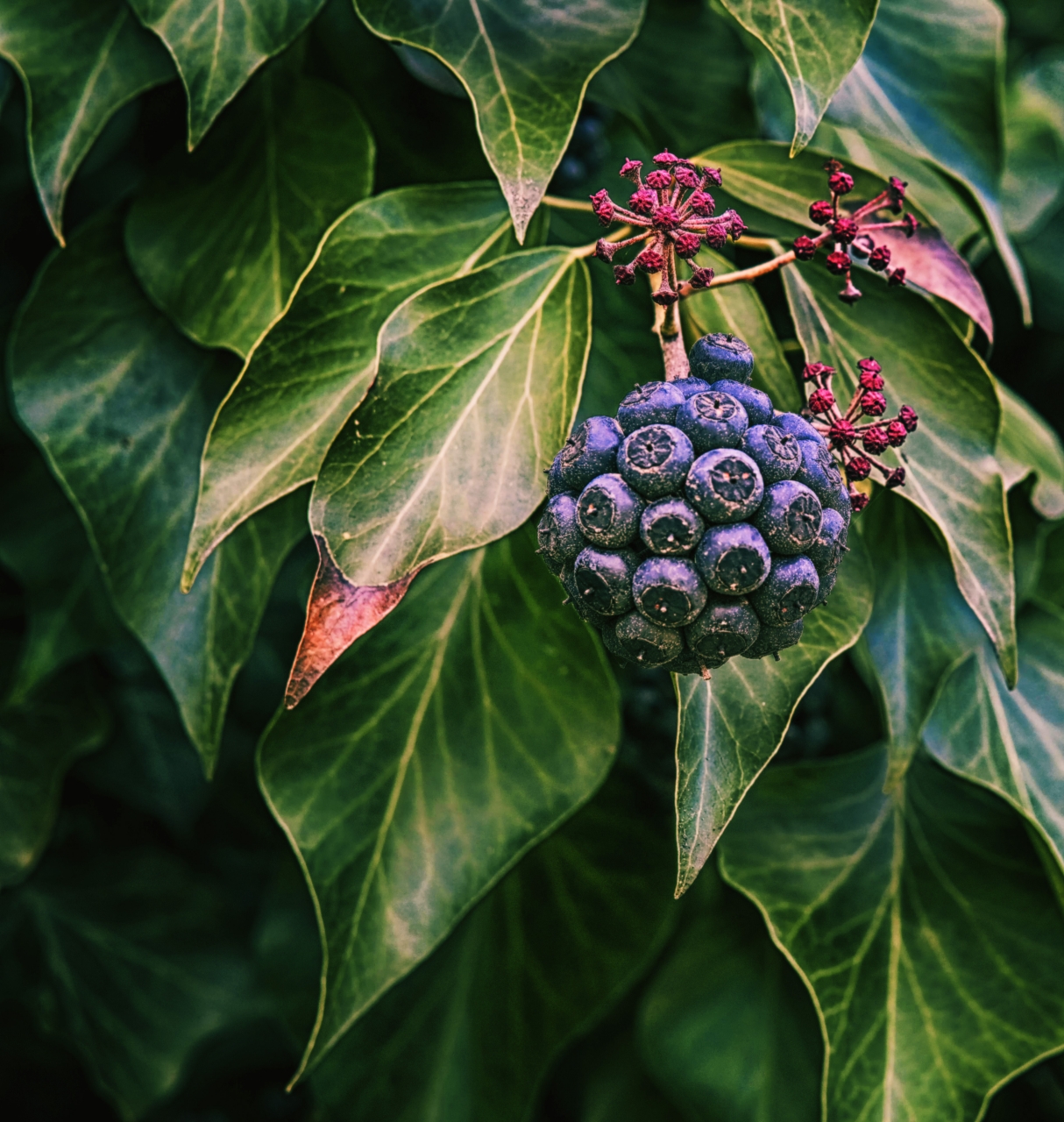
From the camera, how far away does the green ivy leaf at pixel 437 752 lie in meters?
0.65

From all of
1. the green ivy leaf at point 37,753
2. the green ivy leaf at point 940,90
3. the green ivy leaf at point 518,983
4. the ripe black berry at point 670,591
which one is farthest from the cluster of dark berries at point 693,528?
the green ivy leaf at point 37,753

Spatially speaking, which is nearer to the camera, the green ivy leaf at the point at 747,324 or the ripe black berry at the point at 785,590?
the ripe black berry at the point at 785,590

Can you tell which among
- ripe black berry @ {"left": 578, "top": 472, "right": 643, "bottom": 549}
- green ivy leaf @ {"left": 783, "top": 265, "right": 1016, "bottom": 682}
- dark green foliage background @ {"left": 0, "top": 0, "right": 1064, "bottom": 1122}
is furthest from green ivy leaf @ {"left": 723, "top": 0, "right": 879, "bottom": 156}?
ripe black berry @ {"left": 578, "top": 472, "right": 643, "bottom": 549}

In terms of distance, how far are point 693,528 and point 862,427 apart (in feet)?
0.42

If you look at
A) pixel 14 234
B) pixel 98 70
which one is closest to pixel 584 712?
pixel 98 70

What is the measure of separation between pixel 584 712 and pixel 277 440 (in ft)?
0.88

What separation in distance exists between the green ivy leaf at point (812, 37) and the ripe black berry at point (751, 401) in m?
0.14

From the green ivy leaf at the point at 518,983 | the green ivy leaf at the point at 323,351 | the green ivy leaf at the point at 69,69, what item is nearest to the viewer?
the green ivy leaf at the point at 323,351

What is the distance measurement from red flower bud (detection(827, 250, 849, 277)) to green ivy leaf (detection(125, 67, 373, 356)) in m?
0.28

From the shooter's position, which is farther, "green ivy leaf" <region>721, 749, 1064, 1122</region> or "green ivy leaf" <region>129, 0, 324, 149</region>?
"green ivy leaf" <region>721, 749, 1064, 1122</region>

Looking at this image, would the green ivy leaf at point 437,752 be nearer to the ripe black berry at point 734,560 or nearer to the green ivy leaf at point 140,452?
the green ivy leaf at point 140,452

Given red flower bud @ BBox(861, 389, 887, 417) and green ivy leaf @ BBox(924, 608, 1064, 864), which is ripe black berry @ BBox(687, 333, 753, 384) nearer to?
red flower bud @ BBox(861, 389, 887, 417)

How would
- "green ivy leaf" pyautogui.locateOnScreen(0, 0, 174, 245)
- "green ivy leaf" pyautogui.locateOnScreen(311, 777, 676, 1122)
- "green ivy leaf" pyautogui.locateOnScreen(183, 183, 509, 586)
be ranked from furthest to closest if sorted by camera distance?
1. "green ivy leaf" pyautogui.locateOnScreen(311, 777, 676, 1122)
2. "green ivy leaf" pyautogui.locateOnScreen(0, 0, 174, 245)
3. "green ivy leaf" pyautogui.locateOnScreen(183, 183, 509, 586)

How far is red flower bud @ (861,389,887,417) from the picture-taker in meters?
0.50
